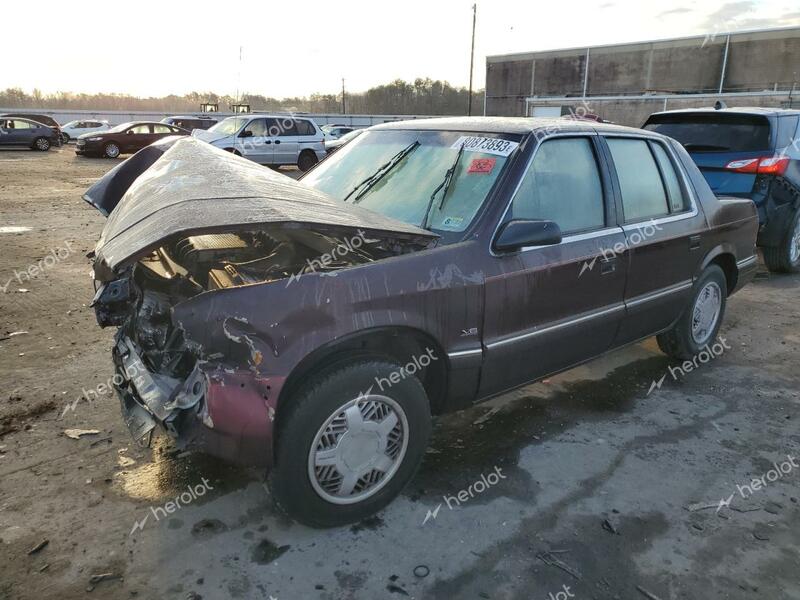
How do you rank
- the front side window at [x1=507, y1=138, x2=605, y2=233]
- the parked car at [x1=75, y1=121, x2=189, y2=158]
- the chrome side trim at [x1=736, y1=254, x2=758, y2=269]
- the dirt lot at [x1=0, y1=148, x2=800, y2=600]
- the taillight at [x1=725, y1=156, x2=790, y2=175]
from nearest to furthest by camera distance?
1. the dirt lot at [x1=0, y1=148, x2=800, y2=600]
2. the front side window at [x1=507, y1=138, x2=605, y2=233]
3. the chrome side trim at [x1=736, y1=254, x2=758, y2=269]
4. the taillight at [x1=725, y1=156, x2=790, y2=175]
5. the parked car at [x1=75, y1=121, x2=189, y2=158]

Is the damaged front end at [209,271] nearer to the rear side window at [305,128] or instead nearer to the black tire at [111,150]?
the rear side window at [305,128]

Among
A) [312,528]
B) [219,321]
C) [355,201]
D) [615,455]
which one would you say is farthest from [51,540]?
[615,455]

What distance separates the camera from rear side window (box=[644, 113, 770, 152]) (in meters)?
6.60

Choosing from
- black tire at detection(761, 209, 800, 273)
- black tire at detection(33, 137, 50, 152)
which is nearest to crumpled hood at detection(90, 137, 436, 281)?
black tire at detection(761, 209, 800, 273)

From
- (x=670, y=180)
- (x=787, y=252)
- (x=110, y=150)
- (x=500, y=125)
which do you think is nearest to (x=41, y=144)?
(x=110, y=150)

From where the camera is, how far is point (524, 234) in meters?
2.75

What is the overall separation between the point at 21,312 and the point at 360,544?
4328 mm

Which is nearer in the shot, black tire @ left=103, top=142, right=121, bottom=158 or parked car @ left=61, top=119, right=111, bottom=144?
black tire @ left=103, top=142, right=121, bottom=158

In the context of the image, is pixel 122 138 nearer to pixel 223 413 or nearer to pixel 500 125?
pixel 500 125

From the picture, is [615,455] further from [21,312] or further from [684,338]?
[21,312]

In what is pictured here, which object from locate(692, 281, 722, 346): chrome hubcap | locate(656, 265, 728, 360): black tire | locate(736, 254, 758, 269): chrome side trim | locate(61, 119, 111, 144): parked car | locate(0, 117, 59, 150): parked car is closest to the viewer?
locate(656, 265, 728, 360): black tire

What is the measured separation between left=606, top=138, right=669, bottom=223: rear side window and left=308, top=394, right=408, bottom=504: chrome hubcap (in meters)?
1.99

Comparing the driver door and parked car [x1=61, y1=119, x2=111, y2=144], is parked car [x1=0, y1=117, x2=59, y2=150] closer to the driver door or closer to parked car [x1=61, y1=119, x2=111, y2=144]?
parked car [x1=61, y1=119, x2=111, y2=144]

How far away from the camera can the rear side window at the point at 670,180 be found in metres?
3.91
